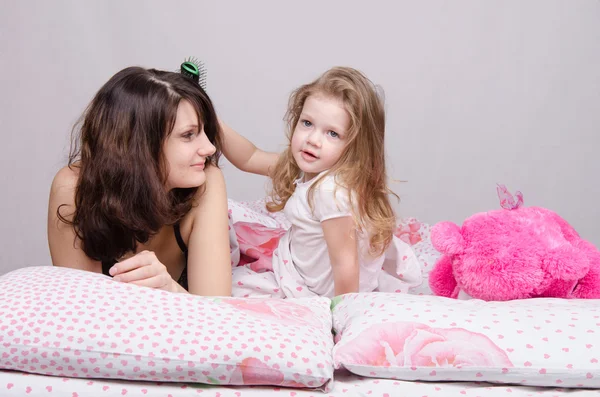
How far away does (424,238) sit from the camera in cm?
257

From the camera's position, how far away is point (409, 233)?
2.60 metres

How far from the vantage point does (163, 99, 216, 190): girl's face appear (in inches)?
68.7

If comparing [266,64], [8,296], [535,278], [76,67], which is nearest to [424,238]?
[535,278]

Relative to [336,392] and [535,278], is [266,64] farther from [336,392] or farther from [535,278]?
[336,392]

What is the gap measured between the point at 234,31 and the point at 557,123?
5.54ft

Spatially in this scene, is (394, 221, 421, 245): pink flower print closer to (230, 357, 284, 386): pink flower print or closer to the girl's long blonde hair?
the girl's long blonde hair

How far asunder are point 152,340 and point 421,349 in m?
0.47

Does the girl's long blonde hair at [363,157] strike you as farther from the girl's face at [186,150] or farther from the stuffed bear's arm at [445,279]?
the girl's face at [186,150]

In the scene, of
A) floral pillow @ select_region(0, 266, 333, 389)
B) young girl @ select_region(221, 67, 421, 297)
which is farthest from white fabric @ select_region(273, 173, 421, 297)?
floral pillow @ select_region(0, 266, 333, 389)

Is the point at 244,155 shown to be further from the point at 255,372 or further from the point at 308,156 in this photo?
the point at 255,372

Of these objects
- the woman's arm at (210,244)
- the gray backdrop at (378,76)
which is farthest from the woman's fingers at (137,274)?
the gray backdrop at (378,76)

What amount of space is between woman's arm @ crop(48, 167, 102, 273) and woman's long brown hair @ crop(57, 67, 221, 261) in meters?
0.03

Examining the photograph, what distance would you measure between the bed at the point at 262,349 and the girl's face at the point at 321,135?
660 millimetres

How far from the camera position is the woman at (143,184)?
170 centimetres
